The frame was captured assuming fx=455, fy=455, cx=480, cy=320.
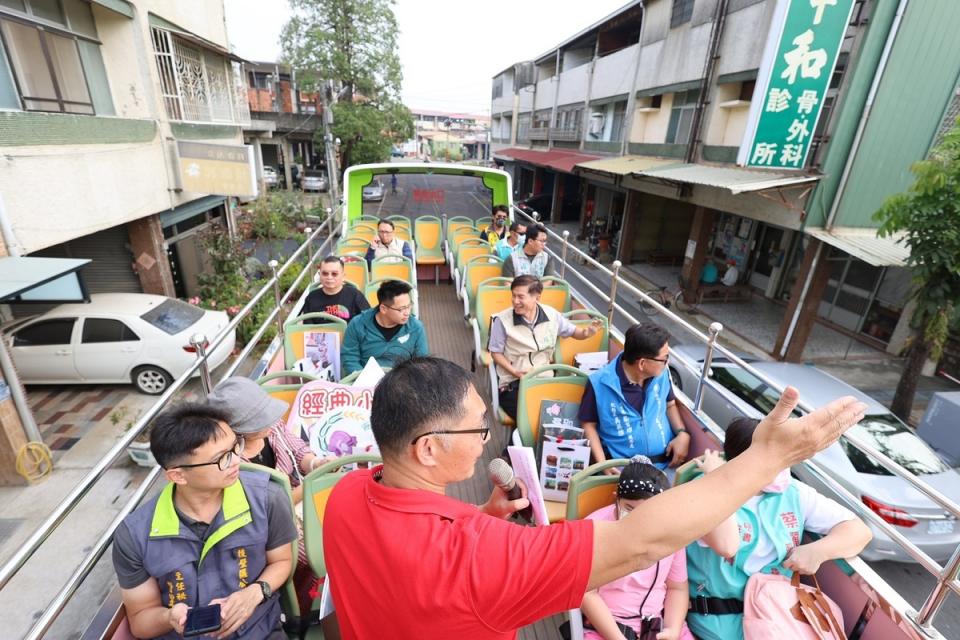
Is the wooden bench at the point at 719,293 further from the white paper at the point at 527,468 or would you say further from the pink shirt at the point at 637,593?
the white paper at the point at 527,468

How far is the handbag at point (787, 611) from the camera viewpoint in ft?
6.09

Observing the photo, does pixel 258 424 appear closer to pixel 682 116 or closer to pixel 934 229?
pixel 934 229

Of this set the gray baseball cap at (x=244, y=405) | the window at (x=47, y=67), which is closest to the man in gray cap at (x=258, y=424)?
the gray baseball cap at (x=244, y=405)

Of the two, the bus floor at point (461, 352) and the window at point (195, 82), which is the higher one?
the window at point (195, 82)

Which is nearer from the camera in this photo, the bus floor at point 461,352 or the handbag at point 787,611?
the handbag at point 787,611

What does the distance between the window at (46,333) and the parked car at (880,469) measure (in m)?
8.05

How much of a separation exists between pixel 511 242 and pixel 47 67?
6.78 m

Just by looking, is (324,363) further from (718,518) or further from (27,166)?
(27,166)

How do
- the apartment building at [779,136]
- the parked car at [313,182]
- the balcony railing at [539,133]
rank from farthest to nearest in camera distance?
the parked car at [313,182] → the balcony railing at [539,133] → the apartment building at [779,136]

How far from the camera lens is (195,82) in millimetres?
9938

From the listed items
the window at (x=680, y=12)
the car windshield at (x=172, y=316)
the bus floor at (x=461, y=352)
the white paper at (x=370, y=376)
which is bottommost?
the car windshield at (x=172, y=316)

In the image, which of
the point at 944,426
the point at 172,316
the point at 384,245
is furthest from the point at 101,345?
the point at 944,426

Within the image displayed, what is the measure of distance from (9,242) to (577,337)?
20.4 ft

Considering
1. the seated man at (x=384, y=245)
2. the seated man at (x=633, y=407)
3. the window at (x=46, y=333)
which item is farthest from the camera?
the window at (x=46, y=333)
